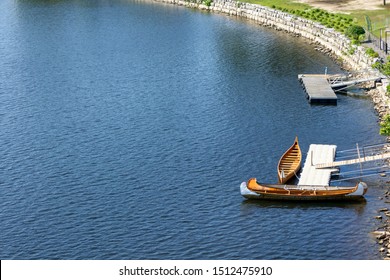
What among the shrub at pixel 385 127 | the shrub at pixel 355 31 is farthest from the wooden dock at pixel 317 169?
the shrub at pixel 355 31

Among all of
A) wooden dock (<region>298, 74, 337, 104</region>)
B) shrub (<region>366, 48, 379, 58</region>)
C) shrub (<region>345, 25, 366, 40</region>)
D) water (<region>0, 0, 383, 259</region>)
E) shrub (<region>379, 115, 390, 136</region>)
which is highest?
shrub (<region>345, 25, 366, 40</region>)

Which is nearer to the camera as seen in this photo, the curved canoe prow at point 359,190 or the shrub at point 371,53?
the curved canoe prow at point 359,190

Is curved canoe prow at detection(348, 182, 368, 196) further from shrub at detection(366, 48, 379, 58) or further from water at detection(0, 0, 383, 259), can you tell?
shrub at detection(366, 48, 379, 58)

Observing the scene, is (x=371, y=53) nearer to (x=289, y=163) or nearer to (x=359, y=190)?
(x=289, y=163)

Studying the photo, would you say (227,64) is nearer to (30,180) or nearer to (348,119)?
(348,119)

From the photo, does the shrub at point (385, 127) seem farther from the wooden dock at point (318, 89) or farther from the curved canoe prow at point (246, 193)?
the curved canoe prow at point (246, 193)

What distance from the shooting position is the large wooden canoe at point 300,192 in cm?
11819

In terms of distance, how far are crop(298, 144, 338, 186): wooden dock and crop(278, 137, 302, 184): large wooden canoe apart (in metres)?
1.39

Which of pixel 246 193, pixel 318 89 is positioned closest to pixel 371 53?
pixel 318 89

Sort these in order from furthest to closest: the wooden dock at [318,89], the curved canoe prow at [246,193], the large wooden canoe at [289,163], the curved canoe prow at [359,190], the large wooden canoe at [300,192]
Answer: the wooden dock at [318,89]
the large wooden canoe at [289,163]
the curved canoe prow at [246,193]
the large wooden canoe at [300,192]
the curved canoe prow at [359,190]

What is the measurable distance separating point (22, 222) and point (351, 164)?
51.7 m

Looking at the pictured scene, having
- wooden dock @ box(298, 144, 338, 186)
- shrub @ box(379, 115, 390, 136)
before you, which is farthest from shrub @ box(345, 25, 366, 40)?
wooden dock @ box(298, 144, 338, 186)

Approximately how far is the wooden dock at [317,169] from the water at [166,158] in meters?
3.78

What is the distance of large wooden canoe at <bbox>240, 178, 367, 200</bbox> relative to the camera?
11819 cm
